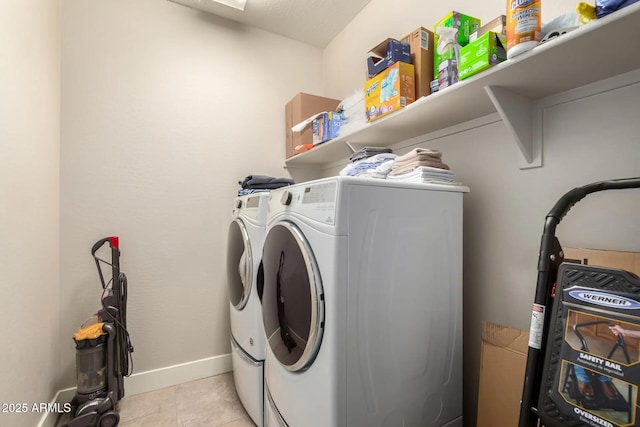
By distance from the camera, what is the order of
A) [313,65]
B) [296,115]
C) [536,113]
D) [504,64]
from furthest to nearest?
[313,65]
[296,115]
[536,113]
[504,64]

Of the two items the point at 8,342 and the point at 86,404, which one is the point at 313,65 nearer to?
the point at 8,342

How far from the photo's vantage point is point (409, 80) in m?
1.38

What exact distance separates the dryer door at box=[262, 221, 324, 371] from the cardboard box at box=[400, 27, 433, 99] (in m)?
0.94

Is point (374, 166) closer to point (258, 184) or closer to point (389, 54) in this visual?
point (389, 54)

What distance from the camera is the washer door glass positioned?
166 centimetres

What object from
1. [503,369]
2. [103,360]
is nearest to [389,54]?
[503,369]

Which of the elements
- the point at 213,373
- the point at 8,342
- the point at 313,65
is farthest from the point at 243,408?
the point at 313,65

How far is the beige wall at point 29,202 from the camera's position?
3.94 ft

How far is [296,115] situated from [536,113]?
1702 mm

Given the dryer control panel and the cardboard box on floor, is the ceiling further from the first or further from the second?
the cardboard box on floor

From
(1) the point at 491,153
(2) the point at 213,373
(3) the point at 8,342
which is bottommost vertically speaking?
(2) the point at 213,373

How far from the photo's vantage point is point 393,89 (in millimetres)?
1394

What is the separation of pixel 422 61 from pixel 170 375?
2643mm

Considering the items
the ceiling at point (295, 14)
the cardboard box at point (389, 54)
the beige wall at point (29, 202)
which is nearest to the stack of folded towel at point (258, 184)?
the cardboard box at point (389, 54)
